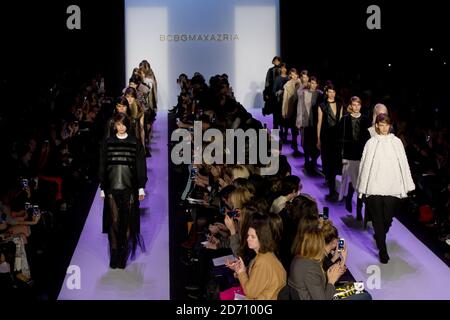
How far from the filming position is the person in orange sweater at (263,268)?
5.51m

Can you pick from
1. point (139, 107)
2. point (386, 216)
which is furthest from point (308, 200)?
point (139, 107)

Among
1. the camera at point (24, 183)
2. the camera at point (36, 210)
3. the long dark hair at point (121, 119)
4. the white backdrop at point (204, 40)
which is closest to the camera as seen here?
the long dark hair at point (121, 119)

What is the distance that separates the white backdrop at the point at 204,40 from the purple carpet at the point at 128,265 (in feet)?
22.5

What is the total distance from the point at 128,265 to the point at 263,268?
2.78 metres

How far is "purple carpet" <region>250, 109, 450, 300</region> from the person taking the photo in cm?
739

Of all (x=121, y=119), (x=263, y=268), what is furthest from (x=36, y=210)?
(x=263, y=268)

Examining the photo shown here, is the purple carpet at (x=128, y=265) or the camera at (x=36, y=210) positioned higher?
the camera at (x=36, y=210)

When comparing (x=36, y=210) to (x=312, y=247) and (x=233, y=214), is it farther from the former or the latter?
(x=312, y=247)

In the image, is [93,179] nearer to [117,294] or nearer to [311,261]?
[117,294]

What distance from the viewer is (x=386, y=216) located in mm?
7910

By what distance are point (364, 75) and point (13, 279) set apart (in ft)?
31.5

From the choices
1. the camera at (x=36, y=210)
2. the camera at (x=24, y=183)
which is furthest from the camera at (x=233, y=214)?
the camera at (x=24, y=183)

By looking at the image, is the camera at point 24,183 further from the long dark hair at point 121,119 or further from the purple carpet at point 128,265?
the long dark hair at point 121,119

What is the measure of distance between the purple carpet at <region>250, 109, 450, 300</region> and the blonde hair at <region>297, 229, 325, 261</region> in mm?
1858
